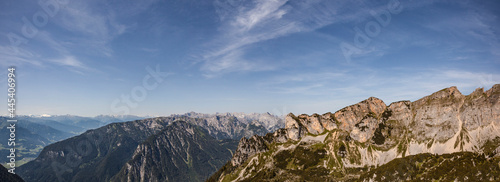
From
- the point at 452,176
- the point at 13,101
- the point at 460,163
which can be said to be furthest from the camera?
Result: the point at 460,163

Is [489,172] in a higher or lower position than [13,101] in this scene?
lower

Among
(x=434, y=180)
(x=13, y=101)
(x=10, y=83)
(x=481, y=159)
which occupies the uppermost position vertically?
(x=10, y=83)

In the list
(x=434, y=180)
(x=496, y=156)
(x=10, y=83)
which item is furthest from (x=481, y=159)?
(x=10, y=83)

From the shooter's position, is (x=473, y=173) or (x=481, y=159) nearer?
(x=473, y=173)

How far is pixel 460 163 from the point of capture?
19975 cm

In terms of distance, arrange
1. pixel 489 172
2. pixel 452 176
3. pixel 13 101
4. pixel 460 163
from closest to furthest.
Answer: pixel 13 101 → pixel 489 172 → pixel 452 176 → pixel 460 163

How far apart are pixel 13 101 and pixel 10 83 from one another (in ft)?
42.4

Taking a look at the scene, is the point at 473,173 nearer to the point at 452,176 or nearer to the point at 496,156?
the point at 452,176

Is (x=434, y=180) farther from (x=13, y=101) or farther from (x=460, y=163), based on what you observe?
(x=13, y=101)

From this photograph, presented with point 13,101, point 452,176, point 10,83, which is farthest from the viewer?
point 452,176

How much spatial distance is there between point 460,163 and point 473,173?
20648 mm

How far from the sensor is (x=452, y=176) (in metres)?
187

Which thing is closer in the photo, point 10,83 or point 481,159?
point 10,83

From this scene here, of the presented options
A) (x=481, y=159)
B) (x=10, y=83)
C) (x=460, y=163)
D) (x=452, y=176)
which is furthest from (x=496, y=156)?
(x=10, y=83)
